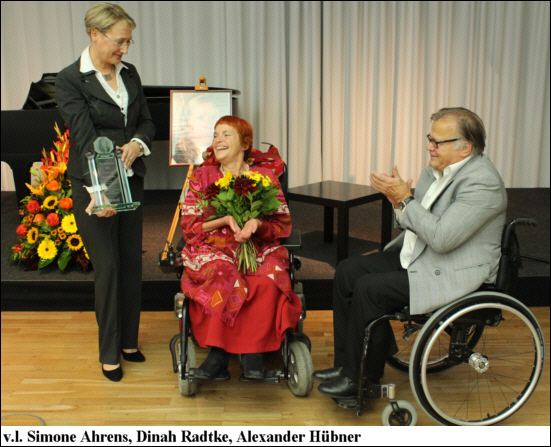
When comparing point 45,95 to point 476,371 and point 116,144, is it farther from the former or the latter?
point 476,371

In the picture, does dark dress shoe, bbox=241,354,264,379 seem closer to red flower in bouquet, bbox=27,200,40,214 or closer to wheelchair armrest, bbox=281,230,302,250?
wheelchair armrest, bbox=281,230,302,250

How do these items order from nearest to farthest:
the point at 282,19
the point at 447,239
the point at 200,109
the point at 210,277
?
the point at 447,239
the point at 210,277
the point at 200,109
the point at 282,19

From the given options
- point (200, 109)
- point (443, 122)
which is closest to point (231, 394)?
point (443, 122)

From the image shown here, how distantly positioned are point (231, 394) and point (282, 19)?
4561 mm

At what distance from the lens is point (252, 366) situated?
7.72ft

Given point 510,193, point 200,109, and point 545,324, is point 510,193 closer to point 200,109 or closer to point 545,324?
point 545,324

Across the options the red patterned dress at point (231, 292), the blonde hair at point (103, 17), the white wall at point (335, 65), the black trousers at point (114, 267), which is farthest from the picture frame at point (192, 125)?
the white wall at point (335, 65)

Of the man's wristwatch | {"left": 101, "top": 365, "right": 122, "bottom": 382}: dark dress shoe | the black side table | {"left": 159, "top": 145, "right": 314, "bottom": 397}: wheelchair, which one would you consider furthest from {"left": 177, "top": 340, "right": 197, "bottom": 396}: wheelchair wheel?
the black side table

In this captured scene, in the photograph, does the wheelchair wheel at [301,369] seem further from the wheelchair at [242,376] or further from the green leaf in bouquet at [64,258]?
the green leaf in bouquet at [64,258]

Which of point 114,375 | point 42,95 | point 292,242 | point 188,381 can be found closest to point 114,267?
point 114,375

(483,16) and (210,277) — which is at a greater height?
(483,16)

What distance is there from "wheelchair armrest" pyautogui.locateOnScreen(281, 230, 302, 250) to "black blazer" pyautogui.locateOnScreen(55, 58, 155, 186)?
2.69 ft

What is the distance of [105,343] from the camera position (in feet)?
8.73

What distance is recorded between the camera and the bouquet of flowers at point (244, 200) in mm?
2418
